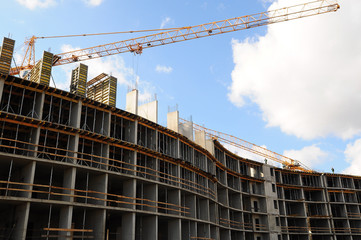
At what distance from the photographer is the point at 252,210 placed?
190 feet

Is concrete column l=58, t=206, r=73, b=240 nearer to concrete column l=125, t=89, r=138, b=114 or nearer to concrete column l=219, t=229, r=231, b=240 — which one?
concrete column l=125, t=89, r=138, b=114

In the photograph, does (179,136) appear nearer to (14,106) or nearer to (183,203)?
(183,203)

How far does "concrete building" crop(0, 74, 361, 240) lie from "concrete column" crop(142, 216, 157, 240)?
0.32 feet

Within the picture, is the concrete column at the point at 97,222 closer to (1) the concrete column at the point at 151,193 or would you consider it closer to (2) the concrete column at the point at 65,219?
(2) the concrete column at the point at 65,219

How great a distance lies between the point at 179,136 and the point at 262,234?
2828 cm

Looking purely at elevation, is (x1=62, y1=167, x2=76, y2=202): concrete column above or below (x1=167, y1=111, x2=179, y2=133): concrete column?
below

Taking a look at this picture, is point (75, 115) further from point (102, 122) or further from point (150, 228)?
point (150, 228)

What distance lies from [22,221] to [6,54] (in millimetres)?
→ 14677

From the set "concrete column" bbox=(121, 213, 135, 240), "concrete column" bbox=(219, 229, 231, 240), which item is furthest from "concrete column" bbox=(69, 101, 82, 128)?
"concrete column" bbox=(219, 229, 231, 240)

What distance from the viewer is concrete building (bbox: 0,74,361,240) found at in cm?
2755

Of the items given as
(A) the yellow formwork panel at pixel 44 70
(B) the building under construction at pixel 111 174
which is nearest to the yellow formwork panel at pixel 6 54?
(B) the building under construction at pixel 111 174

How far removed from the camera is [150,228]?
3412 cm

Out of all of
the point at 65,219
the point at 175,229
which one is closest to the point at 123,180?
the point at 65,219

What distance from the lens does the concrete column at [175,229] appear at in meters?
36.2
